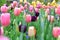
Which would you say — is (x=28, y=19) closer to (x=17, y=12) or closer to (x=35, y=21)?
(x=35, y=21)

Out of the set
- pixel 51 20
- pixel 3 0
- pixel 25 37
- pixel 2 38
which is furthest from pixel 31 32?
pixel 3 0

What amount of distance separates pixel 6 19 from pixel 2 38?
0.73 metres

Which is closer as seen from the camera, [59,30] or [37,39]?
[59,30]

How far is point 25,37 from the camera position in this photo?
4.98 feet

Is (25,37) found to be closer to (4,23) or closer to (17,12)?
(4,23)

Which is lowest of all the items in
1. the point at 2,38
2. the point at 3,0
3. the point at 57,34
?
the point at 3,0

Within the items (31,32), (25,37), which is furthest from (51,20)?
(31,32)

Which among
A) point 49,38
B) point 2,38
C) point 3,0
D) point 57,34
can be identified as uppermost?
point 2,38

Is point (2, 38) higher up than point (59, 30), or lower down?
higher up

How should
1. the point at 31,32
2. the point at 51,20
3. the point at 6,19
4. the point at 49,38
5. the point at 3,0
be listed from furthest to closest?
the point at 3,0 → the point at 51,20 → the point at 49,38 → the point at 6,19 → the point at 31,32

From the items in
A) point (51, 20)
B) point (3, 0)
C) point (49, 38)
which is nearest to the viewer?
point (49, 38)

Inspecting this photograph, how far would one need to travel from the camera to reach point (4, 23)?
1.39 m

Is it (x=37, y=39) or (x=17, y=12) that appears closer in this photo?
(x=37, y=39)

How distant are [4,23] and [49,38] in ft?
1.14
